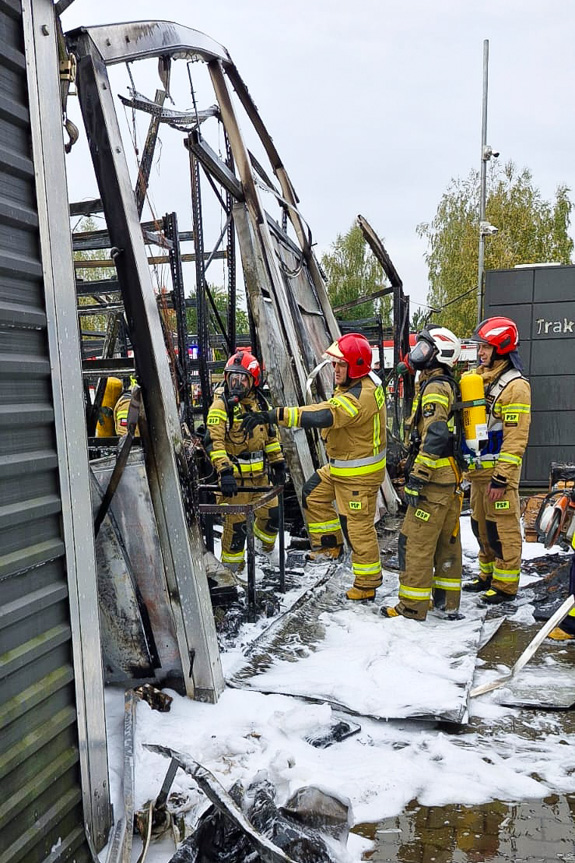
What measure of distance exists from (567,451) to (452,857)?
8.52 meters

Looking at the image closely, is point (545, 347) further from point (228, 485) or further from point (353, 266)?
point (353, 266)

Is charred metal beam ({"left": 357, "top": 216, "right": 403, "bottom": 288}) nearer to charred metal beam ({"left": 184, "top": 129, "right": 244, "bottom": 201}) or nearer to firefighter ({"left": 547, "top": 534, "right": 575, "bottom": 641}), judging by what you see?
charred metal beam ({"left": 184, "top": 129, "right": 244, "bottom": 201})

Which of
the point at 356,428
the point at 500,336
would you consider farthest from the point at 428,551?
the point at 500,336

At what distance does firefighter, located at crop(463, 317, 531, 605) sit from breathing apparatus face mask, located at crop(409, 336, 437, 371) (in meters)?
0.81

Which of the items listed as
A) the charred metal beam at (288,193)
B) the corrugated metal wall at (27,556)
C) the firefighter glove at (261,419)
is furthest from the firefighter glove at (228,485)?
the charred metal beam at (288,193)

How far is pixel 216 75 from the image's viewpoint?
664 centimetres

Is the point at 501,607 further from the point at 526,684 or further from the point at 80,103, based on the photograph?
the point at 80,103

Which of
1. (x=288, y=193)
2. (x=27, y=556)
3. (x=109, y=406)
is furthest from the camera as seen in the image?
(x=288, y=193)

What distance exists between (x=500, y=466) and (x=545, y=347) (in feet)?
17.9

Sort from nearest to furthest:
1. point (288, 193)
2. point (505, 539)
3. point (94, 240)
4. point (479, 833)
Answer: point (479, 833) → point (94, 240) → point (505, 539) → point (288, 193)

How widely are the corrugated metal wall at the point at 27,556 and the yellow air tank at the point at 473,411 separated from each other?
362cm

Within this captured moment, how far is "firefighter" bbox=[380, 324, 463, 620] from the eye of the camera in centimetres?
500

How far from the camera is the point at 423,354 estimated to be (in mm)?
5145

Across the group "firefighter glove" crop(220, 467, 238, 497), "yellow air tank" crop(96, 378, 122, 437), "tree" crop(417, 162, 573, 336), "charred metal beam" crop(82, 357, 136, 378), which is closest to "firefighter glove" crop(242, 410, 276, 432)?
"firefighter glove" crop(220, 467, 238, 497)
